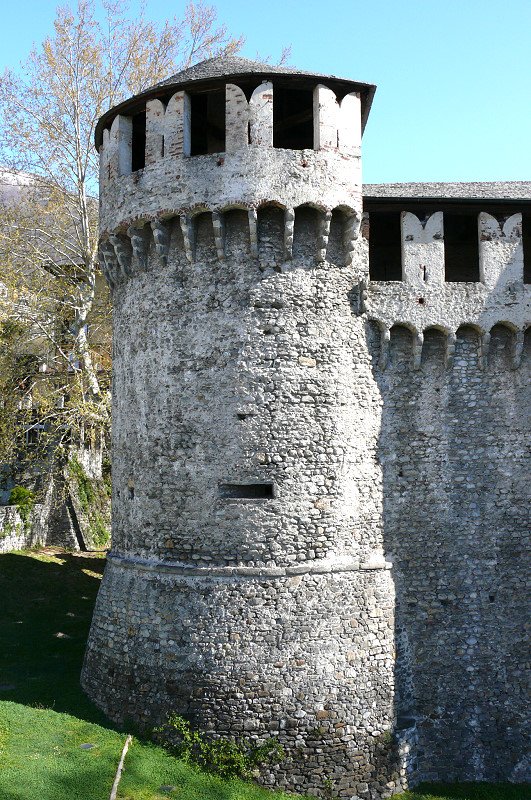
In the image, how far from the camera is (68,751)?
33.4ft

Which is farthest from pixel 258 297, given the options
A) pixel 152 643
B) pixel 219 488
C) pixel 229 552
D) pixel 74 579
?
pixel 74 579

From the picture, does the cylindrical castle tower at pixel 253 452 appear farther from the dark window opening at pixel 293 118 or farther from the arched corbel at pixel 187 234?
the dark window opening at pixel 293 118

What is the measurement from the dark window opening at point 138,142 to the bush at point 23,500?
13174 millimetres

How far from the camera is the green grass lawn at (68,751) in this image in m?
9.52

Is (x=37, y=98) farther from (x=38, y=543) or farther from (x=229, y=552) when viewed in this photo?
(x=229, y=552)

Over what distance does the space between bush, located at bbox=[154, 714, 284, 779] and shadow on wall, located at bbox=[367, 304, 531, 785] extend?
95.2 inches

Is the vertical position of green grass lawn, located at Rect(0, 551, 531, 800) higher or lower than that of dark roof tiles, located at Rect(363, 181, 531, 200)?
lower

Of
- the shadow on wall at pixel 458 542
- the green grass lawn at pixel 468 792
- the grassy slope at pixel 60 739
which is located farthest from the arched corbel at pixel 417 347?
the grassy slope at pixel 60 739

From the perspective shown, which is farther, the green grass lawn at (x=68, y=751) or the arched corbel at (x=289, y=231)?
the arched corbel at (x=289, y=231)

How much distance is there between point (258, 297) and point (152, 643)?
6126mm

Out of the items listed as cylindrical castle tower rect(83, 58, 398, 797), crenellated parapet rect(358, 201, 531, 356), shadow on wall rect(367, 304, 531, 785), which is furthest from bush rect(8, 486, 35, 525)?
crenellated parapet rect(358, 201, 531, 356)

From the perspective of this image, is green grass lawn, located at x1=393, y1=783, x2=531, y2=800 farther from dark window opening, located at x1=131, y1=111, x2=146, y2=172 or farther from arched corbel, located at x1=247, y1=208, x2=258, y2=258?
dark window opening, located at x1=131, y1=111, x2=146, y2=172

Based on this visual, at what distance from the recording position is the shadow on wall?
450 inches

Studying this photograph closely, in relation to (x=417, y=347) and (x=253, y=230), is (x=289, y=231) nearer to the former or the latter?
(x=253, y=230)
